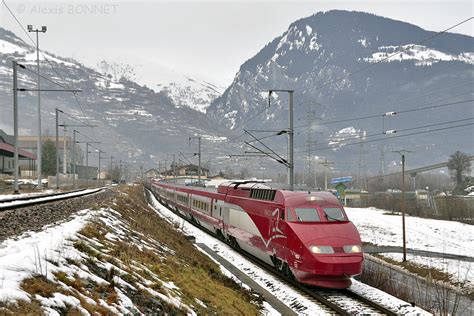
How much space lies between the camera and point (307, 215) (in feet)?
56.9

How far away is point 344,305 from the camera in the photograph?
14.9 m

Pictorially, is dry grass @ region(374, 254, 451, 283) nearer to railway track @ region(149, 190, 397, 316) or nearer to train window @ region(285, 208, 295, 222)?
railway track @ region(149, 190, 397, 316)

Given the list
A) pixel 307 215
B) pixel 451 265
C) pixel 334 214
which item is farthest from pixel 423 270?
pixel 307 215

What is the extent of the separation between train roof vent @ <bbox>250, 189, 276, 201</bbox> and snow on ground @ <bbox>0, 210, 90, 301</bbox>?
32.5ft

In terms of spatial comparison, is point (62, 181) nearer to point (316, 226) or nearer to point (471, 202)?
point (316, 226)

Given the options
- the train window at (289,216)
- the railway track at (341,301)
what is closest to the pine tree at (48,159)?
the train window at (289,216)

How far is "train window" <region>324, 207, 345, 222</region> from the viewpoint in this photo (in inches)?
686

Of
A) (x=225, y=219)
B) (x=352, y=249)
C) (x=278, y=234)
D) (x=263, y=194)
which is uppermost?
(x=263, y=194)

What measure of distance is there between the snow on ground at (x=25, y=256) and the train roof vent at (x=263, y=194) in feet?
32.5

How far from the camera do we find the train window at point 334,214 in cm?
1743

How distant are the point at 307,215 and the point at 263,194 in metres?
4.01

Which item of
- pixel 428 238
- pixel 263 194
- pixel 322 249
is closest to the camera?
pixel 322 249

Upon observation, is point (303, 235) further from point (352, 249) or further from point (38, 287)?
point (38, 287)

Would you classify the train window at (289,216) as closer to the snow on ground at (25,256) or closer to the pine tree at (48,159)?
the snow on ground at (25,256)
